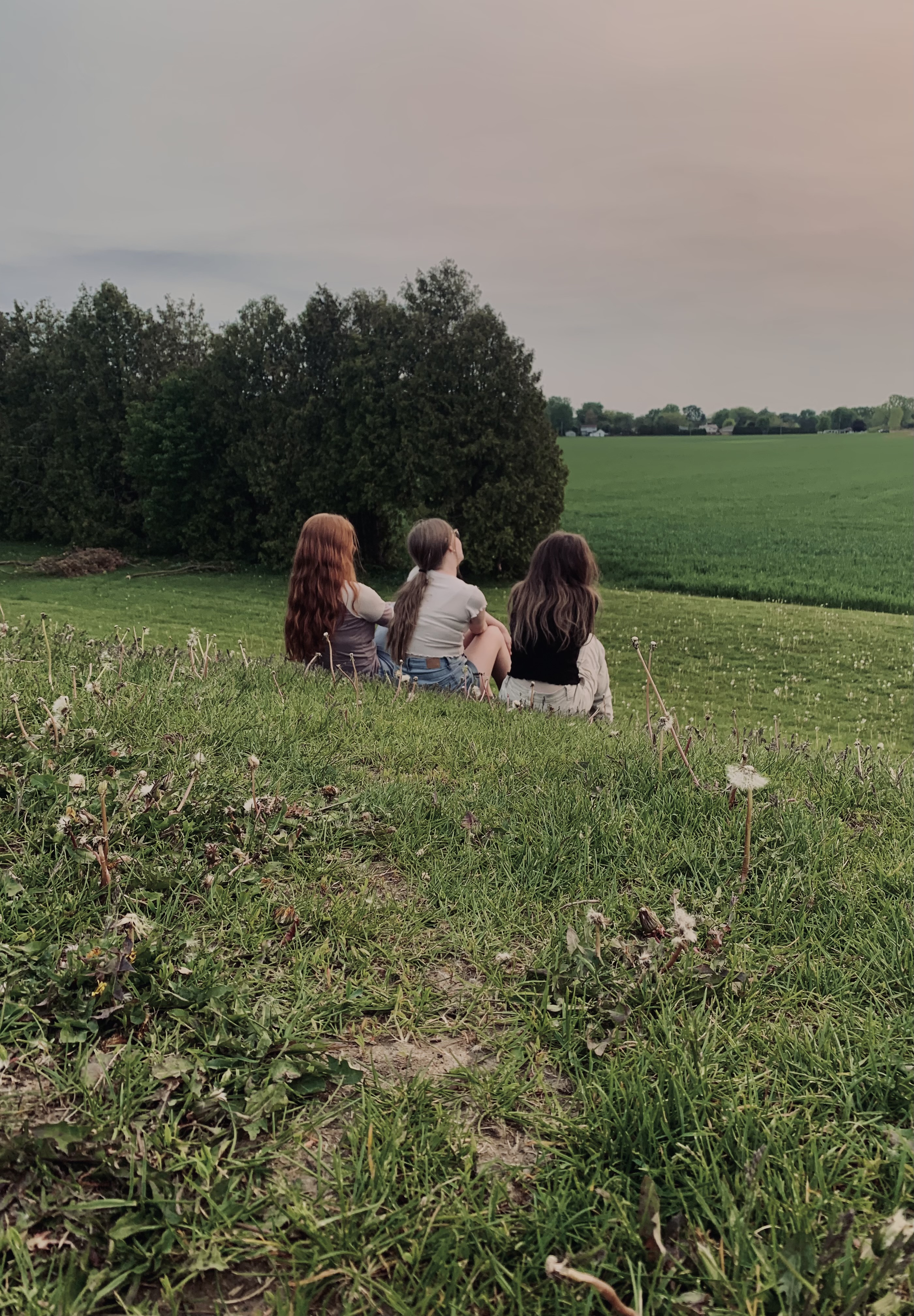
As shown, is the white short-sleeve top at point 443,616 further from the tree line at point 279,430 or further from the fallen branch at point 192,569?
the fallen branch at point 192,569

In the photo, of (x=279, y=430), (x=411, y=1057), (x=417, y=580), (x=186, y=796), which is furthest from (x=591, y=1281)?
(x=279, y=430)

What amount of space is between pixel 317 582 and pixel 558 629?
2.06 m

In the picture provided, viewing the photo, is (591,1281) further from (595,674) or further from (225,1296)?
(595,674)

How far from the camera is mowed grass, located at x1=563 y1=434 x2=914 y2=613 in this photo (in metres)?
31.2

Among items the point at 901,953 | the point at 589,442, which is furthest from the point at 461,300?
the point at 589,442

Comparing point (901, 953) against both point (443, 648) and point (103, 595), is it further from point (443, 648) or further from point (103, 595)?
point (103, 595)

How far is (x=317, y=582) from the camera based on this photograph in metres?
6.61

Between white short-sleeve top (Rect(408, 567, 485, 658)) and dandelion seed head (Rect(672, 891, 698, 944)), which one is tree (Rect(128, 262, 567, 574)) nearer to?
white short-sleeve top (Rect(408, 567, 485, 658))

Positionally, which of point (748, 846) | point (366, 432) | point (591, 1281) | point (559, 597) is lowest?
point (591, 1281)

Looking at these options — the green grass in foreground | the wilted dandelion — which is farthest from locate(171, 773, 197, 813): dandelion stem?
the wilted dandelion

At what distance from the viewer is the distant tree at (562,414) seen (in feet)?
345

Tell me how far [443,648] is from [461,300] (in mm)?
28494

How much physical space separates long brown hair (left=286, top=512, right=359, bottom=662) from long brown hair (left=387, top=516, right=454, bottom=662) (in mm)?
482

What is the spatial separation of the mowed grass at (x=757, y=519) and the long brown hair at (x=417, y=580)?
25.1 metres
